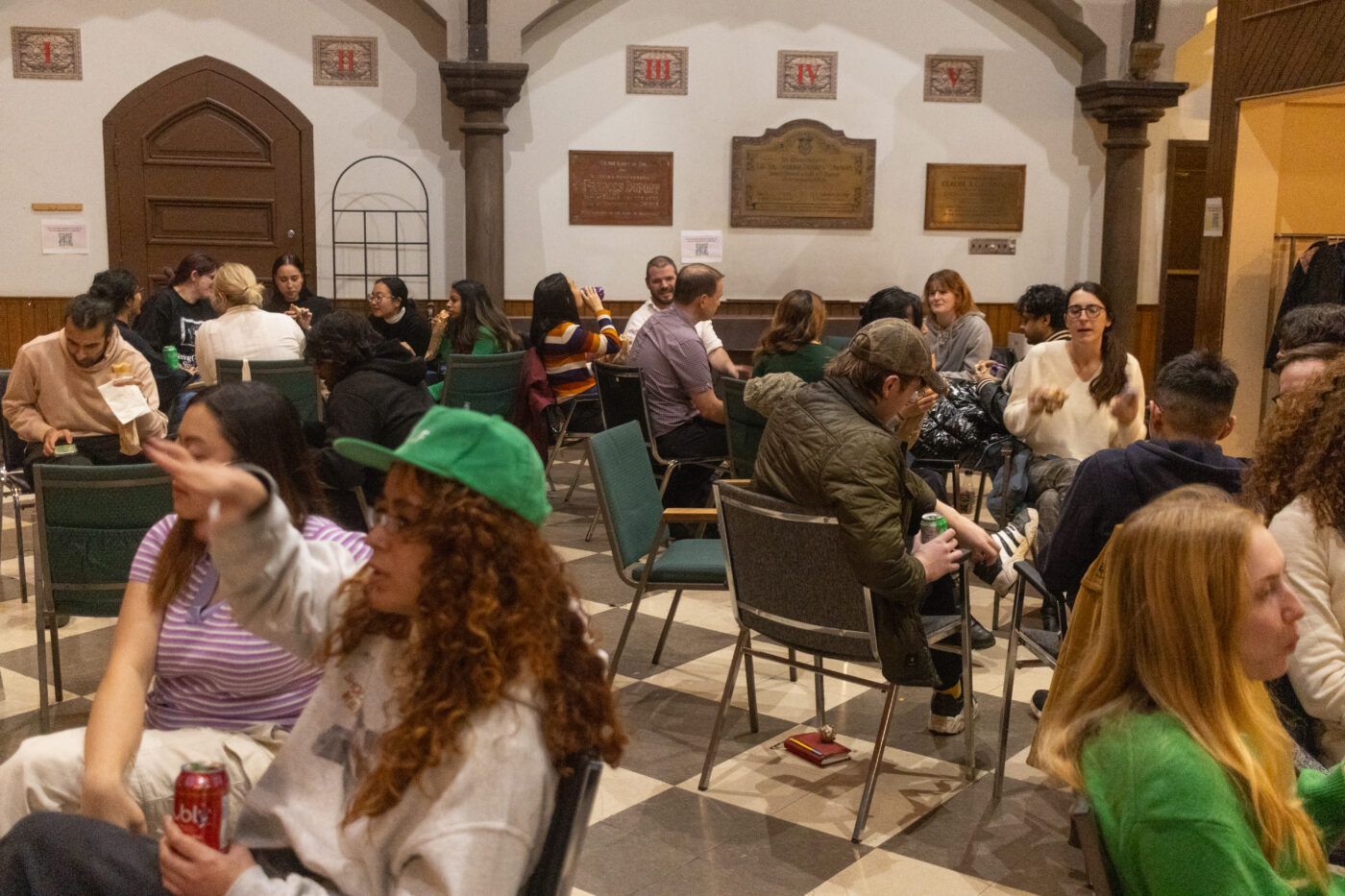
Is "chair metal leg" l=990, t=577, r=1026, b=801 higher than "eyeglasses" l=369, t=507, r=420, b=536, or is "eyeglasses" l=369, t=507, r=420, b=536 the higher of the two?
"eyeglasses" l=369, t=507, r=420, b=536

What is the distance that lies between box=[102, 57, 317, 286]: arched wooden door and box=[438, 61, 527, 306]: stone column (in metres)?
1.17

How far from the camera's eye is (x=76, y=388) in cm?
435

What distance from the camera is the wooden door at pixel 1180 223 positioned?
962cm

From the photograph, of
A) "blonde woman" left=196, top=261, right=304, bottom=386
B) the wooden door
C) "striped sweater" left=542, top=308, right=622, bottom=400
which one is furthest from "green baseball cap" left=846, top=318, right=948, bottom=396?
the wooden door

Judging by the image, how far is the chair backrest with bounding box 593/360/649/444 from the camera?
5.24 metres

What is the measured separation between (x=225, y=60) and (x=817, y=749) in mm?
7493

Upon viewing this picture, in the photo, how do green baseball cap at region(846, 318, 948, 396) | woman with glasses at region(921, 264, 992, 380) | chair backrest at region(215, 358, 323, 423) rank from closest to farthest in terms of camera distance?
1. green baseball cap at region(846, 318, 948, 396)
2. chair backrest at region(215, 358, 323, 423)
3. woman with glasses at region(921, 264, 992, 380)

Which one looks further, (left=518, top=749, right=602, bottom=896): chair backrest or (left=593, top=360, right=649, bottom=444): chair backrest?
(left=593, top=360, right=649, bottom=444): chair backrest

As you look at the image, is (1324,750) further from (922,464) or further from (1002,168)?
(1002,168)

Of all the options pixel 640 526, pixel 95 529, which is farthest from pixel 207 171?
pixel 640 526

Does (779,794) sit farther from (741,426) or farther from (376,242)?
(376,242)

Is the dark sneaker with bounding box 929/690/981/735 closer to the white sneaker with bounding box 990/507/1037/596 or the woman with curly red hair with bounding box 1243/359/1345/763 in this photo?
the white sneaker with bounding box 990/507/1037/596

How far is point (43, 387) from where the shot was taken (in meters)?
4.34

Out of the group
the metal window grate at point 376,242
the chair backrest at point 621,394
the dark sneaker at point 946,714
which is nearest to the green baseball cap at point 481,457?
the dark sneaker at point 946,714
